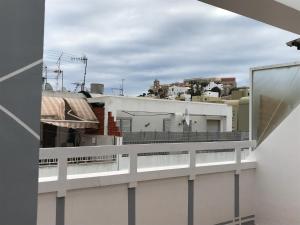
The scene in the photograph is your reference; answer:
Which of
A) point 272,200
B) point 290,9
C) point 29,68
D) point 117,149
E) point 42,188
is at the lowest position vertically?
point 272,200

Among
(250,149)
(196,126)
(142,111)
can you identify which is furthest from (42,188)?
(196,126)

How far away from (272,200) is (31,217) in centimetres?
470

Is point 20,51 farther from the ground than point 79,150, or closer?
farther from the ground

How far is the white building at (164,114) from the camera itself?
1586 centimetres

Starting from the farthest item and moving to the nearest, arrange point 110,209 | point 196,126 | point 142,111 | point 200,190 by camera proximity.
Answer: point 196,126 → point 142,111 → point 200,190 → point 110,209

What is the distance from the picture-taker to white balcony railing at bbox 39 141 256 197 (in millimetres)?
3475

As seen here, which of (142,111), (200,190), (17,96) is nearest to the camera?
(17,96)

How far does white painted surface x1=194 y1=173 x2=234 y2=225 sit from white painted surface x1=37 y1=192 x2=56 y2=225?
193cm

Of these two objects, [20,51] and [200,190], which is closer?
[20,51]

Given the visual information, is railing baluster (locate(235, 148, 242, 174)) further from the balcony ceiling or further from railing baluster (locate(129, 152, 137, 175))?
the balcony ceiling

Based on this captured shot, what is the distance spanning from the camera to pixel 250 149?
5918 millimetres

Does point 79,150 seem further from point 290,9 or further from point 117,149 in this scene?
point 290,9

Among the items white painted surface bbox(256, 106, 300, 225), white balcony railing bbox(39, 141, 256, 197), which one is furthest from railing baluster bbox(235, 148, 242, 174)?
white painted surface bbox(256, 106, 300, 225)

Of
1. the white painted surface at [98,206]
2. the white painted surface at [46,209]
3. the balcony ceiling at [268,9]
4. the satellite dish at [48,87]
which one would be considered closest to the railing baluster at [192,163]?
the white painted surface at [98,206]
